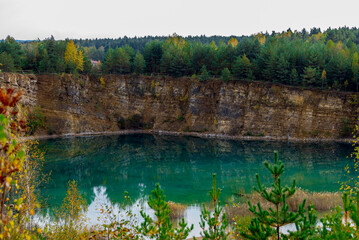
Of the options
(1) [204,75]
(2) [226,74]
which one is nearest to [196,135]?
(1) [204,75]

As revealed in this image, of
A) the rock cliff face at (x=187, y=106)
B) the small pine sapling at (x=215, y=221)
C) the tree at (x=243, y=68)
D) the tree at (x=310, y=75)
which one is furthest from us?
the tree at (x=243, y=68)

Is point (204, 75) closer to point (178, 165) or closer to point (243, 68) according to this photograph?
point (243, 68)

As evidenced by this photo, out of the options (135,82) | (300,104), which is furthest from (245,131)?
(135,82)

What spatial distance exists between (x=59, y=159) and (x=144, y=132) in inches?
1236

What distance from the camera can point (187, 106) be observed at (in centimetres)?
7506

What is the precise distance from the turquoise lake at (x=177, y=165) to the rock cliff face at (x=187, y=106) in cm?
574

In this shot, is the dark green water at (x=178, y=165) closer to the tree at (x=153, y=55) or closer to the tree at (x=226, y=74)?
the tree at (x=226, y=74)

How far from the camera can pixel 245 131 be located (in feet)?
218

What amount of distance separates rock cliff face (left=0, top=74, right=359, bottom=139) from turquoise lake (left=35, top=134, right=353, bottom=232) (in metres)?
5.74

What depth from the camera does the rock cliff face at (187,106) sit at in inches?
2454

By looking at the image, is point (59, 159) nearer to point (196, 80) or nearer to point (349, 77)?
point (196, 80)

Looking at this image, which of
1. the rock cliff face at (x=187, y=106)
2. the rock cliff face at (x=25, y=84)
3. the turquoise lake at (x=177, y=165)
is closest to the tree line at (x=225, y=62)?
the rock cliff face at (x=187, y=106)

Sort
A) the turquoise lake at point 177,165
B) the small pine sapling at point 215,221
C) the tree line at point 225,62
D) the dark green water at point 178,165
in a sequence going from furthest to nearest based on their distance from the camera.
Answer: the tree line at point 225,62 < the dark green water at point 178,165 < the turquoise lake at point 177,165 < the small pine sapling at point 215,221

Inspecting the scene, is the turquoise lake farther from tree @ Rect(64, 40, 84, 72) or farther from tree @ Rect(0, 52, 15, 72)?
tree @ Rect(64, 40, 84, 72)
